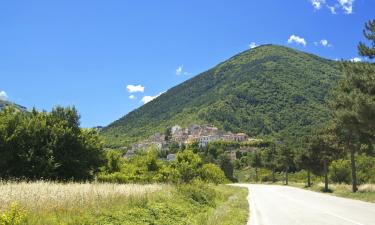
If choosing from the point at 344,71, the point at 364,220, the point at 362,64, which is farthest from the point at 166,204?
the point at 344,71

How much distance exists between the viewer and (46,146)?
1277 inches

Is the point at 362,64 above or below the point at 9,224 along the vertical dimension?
above

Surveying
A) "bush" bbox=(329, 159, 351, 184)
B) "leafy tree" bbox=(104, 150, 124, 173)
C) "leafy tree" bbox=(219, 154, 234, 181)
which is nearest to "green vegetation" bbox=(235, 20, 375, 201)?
"bush" bbox=(329, 159, 351, 184)

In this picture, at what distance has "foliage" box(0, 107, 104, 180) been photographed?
1225 inches

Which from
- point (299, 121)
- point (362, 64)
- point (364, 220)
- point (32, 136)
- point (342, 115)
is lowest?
point (364, 220)

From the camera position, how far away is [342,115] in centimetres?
3400

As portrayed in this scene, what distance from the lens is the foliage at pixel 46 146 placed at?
3112cm

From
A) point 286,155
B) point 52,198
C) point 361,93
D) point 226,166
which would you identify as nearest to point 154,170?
point 361,93

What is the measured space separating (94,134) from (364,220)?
26.3 m

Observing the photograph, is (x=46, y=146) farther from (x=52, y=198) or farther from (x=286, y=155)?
(x=286, y=155)

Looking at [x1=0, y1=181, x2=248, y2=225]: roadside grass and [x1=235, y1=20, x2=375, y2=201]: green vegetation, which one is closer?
[x1=0, y1=181, x2=248, y2=225]: roadside grass

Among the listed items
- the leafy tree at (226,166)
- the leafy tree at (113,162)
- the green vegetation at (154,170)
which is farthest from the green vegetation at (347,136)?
the leafy tree at (226,166)

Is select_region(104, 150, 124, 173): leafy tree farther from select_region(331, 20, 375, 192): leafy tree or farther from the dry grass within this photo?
the dry grass

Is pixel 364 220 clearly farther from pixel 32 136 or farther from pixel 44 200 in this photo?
pixel 32 136
